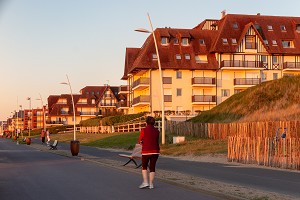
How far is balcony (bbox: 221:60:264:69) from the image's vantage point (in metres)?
73.8

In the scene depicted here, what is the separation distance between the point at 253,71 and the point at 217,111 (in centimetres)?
Answer: 2146

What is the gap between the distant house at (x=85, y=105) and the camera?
134 m

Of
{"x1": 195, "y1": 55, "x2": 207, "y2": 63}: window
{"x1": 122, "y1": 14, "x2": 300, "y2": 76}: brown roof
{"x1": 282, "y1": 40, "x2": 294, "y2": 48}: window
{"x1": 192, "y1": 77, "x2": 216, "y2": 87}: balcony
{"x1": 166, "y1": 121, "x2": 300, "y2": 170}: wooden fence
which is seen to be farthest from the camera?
{"x1": 282, "y1": 40, "x2": 294, "y2": 48}: window

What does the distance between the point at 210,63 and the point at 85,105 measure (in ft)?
232

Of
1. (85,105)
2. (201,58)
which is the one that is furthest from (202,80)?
(85,105)

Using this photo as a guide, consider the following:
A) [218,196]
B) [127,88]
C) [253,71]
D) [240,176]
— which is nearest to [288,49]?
[253,71]

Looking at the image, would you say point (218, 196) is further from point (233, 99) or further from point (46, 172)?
point (233, 99)

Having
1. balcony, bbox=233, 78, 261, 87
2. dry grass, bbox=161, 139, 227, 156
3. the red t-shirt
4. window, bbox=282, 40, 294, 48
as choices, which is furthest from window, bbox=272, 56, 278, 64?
the red t-shirt

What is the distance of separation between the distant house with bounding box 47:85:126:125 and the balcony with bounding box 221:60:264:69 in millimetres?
62185

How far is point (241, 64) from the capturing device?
7469 cm

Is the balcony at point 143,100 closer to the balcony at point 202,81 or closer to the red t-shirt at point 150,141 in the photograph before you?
the balcony at point 202,81

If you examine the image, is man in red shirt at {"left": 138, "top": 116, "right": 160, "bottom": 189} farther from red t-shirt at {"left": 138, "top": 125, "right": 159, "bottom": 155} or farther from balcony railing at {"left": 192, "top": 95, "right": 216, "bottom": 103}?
balcony railing at {"left": 192, "top": 95, "right": 216, "bottom": 103}

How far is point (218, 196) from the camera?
462 inches

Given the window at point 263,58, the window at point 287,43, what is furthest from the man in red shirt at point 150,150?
the window at point 287,43
